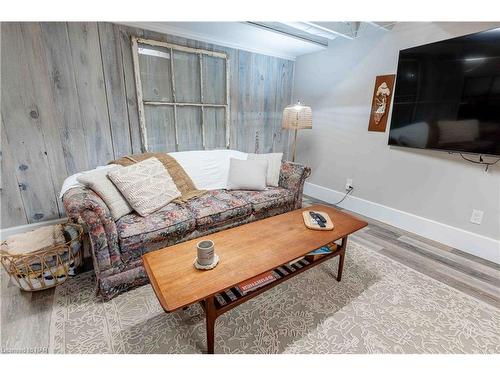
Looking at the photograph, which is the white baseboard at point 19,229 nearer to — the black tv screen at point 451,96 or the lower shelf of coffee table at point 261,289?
the lower shelf of coffee table at point 261,289

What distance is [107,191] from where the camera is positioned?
1.70m

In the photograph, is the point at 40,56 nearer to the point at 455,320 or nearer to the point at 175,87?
the point at 175,87

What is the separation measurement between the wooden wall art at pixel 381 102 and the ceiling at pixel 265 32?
0.54 metres

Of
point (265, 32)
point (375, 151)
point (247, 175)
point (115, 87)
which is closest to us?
point (115, 87)

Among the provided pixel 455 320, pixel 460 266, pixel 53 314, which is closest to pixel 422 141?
pixel 460 266

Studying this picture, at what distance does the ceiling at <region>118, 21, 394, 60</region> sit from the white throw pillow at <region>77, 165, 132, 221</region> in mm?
1618

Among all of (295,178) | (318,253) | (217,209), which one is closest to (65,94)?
(217,209)

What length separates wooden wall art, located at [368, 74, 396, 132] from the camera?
263 centimetres

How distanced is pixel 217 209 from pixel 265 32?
2051 millimetres

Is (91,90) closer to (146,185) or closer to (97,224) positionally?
(146,185)

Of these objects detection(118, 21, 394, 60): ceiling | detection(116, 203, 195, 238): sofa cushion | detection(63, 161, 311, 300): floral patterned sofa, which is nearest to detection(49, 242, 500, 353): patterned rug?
detection(63, 161, 311, 300): floral patterned sofa

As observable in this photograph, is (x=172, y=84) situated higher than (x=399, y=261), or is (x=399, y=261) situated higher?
(x=172, y=84)
